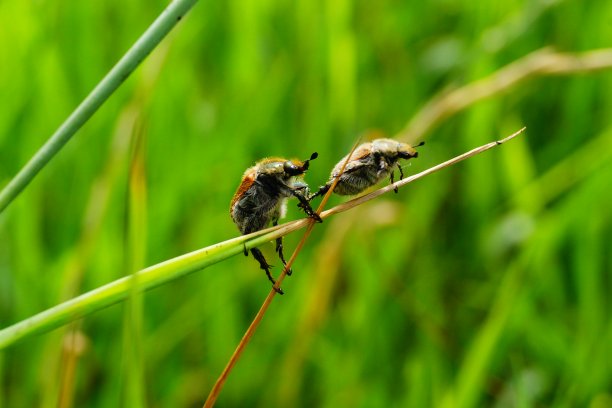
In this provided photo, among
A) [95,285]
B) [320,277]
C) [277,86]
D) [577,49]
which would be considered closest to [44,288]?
[95,285]

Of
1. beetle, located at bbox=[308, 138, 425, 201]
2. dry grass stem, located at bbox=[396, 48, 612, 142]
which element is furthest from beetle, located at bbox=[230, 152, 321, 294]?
dry grass stem, located at bbox=[396, 48, 612, 142]

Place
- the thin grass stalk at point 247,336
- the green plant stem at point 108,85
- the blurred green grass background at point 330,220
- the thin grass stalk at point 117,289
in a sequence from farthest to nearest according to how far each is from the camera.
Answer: the blurred green grass background at point 330,220 < the thin grass stalk at point 247,336 < the thin grass stalk at point 117,289 < the green plant stem at point 108,85

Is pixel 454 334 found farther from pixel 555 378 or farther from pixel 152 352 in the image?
pixel 152 352

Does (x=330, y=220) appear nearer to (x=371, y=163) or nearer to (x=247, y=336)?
(x=371, y=163)

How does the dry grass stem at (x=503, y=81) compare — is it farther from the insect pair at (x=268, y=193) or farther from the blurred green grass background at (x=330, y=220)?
the insect pair at (x=268, y=193)

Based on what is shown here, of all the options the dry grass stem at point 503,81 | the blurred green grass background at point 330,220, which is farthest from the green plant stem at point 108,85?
the dry grass stem at point 503,81

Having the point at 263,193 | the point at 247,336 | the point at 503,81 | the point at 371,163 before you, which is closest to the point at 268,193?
the point at 263,193

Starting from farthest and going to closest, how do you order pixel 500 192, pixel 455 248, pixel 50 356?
pixel 500 192 < pixel 455 248 < pixel 50 356
